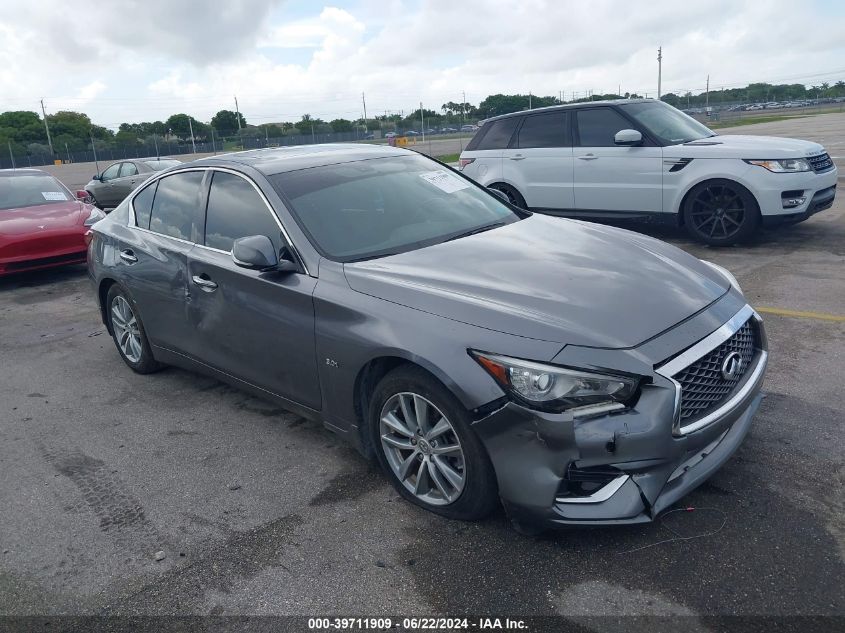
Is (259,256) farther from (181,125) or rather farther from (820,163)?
(181,125)

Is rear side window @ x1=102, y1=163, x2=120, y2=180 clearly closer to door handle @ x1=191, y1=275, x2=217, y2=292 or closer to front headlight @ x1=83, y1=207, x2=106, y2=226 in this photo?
front headlight @ x1=83, y1=207, x2=106, y2=226

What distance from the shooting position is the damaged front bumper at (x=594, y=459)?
2.73 metres

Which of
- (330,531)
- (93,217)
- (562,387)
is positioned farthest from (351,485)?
(93,217)

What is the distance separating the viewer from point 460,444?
9.95ft

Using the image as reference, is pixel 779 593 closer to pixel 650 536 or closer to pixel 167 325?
pixel 650 536

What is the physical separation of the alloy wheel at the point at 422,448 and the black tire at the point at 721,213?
6366 mm

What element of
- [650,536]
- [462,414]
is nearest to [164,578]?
[462,414]

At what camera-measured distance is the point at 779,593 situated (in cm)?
264

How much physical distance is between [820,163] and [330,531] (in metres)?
7.55

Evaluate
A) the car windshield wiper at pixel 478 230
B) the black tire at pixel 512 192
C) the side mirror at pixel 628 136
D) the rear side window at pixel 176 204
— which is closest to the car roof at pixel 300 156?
the rear side window at pixel 176 204

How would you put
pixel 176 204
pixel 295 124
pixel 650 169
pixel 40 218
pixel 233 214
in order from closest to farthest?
pixel 233 214
pixel 176 204
pixel 650 169
pixel 40 218
pixel 295 124

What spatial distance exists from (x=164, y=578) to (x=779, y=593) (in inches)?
94.7

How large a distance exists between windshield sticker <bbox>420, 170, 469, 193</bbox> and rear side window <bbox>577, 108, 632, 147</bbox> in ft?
15.8

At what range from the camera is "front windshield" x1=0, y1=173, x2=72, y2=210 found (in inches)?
388
